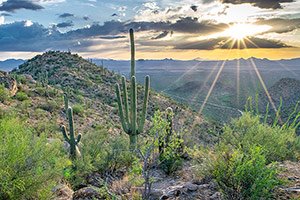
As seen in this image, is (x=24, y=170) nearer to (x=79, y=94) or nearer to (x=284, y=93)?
(x=79, y=94)

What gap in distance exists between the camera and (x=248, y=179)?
4.34 m

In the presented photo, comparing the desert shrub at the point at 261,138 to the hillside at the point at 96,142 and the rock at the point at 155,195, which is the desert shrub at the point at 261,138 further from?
the rock at the point at 155,195

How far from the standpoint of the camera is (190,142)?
10352 millimetres

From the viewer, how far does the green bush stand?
4.16m

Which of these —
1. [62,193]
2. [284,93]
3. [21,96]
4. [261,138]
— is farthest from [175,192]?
[284,93]

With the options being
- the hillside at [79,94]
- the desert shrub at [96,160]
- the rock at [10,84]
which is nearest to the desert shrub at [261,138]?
the hillside at [79,94]

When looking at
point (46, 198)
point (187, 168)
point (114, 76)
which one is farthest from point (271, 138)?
point (114, 76)

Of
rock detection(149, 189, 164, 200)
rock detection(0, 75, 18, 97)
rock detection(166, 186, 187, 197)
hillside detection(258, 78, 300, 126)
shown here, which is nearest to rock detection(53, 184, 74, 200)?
rock detection(149, 189, 164, 200)

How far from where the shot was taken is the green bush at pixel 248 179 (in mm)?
4156

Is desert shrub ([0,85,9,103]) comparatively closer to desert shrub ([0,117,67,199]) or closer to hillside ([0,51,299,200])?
hillside ([0,51,299,200])

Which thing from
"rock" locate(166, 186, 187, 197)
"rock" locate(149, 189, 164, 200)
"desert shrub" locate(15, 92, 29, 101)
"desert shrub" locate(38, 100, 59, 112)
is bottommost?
"desert shrub" locate(38, 100, 59, 112)

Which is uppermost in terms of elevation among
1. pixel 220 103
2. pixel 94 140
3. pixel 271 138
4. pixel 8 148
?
pixel 8 148

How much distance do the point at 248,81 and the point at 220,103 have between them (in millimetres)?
61533

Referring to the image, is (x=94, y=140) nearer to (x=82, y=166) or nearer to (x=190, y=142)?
(x=82, y=166)
